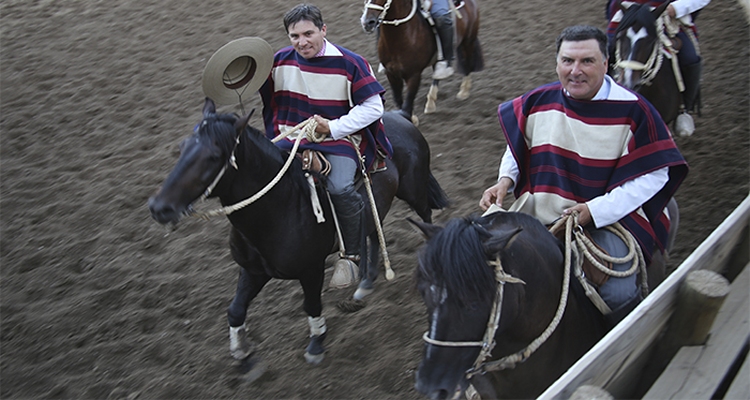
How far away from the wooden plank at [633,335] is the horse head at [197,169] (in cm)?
190

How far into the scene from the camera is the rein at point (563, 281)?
2.13 metres

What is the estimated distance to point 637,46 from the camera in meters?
4.94

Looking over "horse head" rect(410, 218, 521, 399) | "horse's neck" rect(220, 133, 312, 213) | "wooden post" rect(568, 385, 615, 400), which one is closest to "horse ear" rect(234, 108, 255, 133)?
"horse's neck" rect(220, 133, 312, 213)

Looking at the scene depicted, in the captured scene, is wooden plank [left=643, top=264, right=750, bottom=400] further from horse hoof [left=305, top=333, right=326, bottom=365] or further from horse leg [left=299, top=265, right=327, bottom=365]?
horse hoof [left=305, top=333, right=326, bottom=365]

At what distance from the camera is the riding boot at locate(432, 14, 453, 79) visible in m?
6.55

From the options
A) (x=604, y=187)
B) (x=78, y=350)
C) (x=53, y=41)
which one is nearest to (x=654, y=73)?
(x=604, y=187)

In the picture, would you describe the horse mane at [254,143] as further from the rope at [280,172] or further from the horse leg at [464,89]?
→ the horse leg at [464,89]

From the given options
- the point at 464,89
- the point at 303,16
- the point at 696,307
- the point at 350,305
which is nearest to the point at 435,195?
the point at 350,305

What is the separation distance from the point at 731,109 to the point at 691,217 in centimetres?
227

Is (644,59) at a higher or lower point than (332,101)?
lower

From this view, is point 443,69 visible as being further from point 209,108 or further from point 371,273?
point 209,108

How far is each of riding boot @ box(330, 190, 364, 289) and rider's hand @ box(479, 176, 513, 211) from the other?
3.32ft

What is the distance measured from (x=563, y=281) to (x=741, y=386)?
725 mm

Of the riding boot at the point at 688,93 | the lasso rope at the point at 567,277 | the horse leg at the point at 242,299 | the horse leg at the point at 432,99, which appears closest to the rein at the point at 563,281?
the lasso rope at the point at 567,277
